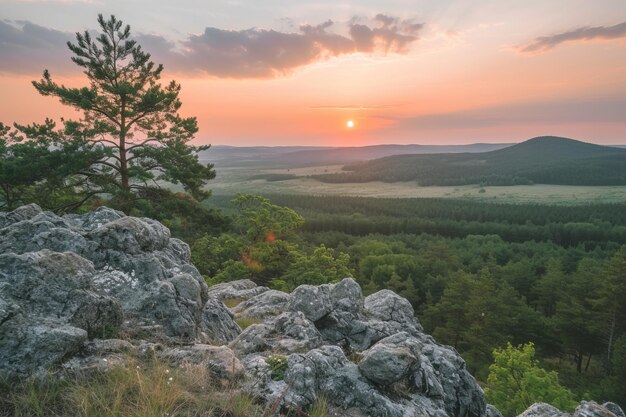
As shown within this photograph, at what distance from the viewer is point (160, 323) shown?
322 inches

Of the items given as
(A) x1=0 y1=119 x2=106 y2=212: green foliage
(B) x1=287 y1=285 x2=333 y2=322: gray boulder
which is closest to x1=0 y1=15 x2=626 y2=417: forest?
(A) x1=0 y1=119 x2=106 y2=212: green foliage

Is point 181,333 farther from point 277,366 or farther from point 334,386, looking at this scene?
point 334,386

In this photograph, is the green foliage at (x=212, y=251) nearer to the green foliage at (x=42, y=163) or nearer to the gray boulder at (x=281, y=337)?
the green foliage at (x=42, y=163)

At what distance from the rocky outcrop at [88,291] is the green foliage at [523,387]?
2805cm

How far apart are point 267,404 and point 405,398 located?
10.7ft

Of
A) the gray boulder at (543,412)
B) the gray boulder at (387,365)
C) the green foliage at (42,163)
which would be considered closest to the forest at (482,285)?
the green foliage at (42,163)

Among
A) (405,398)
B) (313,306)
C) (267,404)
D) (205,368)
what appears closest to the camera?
(267,404)

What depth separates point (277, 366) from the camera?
22.1ft

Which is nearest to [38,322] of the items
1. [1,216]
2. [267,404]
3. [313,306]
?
[267,404]

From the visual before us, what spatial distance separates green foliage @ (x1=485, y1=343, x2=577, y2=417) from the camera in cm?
2741

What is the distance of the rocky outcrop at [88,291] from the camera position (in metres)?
5.73

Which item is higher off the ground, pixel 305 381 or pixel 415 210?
pixel 305 381

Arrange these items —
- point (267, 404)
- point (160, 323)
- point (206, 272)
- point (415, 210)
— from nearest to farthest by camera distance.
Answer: point (267, 404)
point (160, 323)
point (206, 272)
point (415, 210)

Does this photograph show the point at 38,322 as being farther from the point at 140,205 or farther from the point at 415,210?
the point at 415,210
